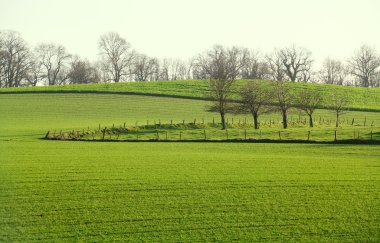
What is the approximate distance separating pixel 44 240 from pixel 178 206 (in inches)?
221

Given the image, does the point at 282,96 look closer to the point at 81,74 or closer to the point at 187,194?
the point at 187,194

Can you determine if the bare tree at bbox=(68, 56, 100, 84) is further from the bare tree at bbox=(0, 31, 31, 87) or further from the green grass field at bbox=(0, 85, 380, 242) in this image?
the green grass field at bbox=(0, 85, 380, 242)

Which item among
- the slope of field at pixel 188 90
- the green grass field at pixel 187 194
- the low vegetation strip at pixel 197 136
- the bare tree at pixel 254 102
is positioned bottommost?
the green grass field at pixel 187 194

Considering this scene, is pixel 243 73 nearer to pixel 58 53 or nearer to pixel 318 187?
pixel 58 53

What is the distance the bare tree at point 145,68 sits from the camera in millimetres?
137625

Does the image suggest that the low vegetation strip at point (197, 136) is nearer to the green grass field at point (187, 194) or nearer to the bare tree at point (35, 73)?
the green grass field at point (187, 194)

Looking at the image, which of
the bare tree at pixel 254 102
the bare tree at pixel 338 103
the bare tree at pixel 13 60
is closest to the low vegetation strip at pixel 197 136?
the bare tree at pixel 254 102

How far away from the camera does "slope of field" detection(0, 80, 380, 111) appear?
8612 centimetres

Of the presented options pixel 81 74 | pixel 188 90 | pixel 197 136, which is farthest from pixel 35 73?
pixel 197 136

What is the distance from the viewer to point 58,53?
127000mm

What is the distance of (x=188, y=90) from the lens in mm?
91312

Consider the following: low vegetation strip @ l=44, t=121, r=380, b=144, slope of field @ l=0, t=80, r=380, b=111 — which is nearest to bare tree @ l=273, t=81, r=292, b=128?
slope of field @ l=0, t=80, r=380, b=111

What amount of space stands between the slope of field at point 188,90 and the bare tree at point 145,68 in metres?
39.9

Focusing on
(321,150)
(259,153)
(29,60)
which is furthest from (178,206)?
(29,60)
